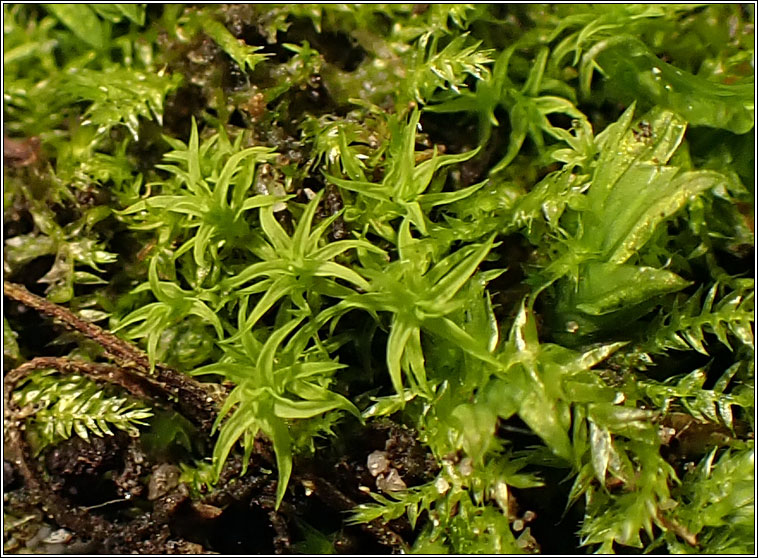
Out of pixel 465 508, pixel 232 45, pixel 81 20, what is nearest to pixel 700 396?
pixel 465 508

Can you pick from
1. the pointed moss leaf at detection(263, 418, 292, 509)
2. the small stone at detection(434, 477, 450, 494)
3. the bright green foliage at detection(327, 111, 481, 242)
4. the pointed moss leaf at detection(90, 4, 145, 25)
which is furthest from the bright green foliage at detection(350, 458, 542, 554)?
the pointed moss leaf at detection(90, 4, 145, 25)

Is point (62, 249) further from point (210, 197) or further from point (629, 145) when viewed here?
point (629, 145)

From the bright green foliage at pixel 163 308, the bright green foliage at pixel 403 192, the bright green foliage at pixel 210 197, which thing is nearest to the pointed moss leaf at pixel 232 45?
the bright green foliage at pixel 210 197

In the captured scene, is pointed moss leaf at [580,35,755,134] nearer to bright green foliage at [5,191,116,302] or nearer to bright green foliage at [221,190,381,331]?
bright green foliage at [221,190,381,331]

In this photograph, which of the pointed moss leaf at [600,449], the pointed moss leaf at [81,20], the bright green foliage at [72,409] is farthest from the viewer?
the pointed moss leaf at [81,20]

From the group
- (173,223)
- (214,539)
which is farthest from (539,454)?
(173,223)

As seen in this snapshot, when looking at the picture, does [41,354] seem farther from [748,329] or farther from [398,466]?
[748,329]

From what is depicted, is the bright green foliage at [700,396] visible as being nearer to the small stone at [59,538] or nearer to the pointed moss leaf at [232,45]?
the pointed moss leaf at [232,45]
